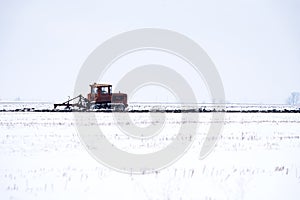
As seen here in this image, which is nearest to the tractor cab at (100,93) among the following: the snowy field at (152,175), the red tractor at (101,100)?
the red tractor at (101,100)

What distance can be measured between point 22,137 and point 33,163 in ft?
18.9

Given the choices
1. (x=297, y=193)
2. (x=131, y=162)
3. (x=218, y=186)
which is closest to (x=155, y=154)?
(x=131, y=162)

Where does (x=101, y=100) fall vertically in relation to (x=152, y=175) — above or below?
above

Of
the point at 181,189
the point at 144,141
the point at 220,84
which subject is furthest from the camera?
the point at 220,84

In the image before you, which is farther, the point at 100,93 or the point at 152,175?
the point at 100,93

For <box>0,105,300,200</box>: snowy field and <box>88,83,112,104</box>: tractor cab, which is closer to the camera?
<box>0,105,300,200</box>: snowy field

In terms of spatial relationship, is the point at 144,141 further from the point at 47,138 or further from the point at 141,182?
the point at 141,182

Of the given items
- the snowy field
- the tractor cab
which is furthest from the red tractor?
the snowy field

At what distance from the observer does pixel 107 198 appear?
6.25 m

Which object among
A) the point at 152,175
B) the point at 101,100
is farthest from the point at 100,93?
the point at 152,175

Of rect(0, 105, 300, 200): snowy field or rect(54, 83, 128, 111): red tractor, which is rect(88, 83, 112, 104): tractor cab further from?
rect(0, 105, 300, 200): snowy field

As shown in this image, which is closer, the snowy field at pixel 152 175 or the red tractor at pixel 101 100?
the snowy field at pixel 152 175

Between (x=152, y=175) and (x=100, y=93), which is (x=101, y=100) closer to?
(x=100, y=93)

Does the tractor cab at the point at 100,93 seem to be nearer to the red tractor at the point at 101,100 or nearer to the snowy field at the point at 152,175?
the red tractor at the point at 101,100
